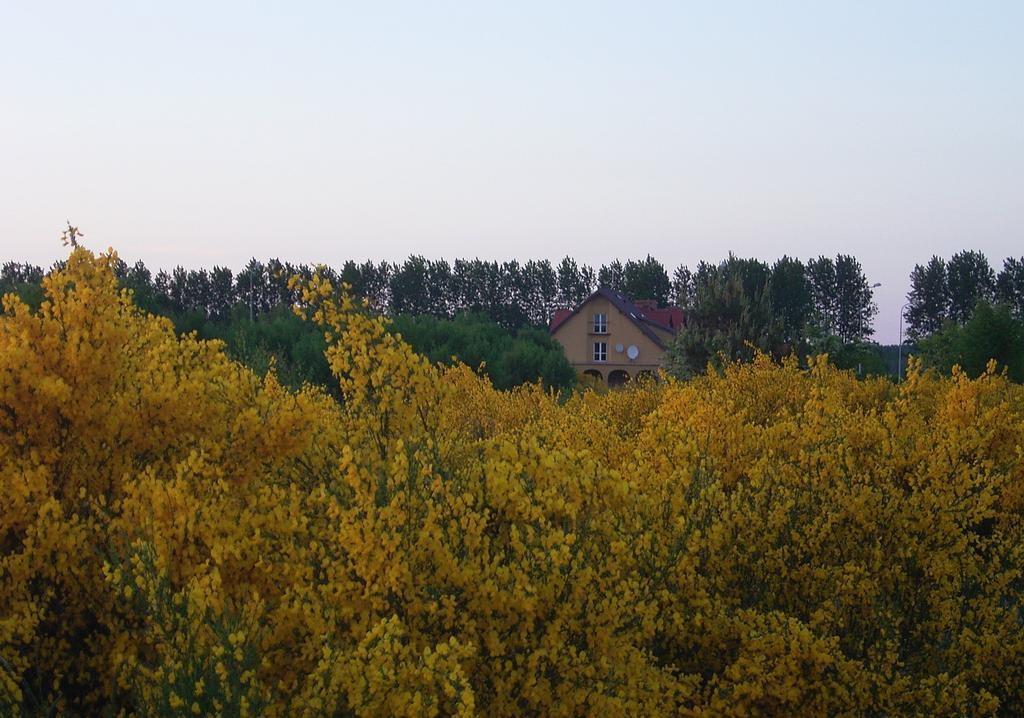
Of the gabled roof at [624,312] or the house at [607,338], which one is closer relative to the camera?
the gabled roof at [624,312]

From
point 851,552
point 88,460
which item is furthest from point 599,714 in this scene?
point 88,460

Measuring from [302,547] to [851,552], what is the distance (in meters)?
5.46

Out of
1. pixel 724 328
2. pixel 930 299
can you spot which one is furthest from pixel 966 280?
pixel 724 328

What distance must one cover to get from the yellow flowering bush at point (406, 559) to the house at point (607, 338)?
5488 cm

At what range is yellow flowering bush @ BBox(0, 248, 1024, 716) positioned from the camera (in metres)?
5.46

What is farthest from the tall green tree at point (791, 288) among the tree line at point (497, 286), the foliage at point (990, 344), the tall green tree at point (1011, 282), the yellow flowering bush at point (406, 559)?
the yellow flowering bush at point (406, 559)

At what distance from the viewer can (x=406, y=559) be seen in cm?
554

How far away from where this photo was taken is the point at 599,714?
18.3ft

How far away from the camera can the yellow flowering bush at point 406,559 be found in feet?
17.9

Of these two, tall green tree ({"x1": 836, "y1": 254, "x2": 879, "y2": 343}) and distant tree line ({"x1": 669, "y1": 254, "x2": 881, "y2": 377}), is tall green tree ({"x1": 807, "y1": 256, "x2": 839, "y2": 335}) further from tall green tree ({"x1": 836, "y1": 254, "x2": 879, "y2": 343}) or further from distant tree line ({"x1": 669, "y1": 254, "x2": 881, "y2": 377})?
distant tree line ({"x1": 669, "y1": 254, "x2": 881, "y2": 377})

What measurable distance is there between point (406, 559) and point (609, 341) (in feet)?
200

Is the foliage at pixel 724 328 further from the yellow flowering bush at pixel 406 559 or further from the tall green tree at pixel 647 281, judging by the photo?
the tall green tree at pixel 647 281

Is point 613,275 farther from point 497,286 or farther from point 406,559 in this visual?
point 406,559

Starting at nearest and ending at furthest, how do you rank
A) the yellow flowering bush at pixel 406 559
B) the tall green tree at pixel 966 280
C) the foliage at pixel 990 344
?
the yellow flowering bush at pixel 406 559 < the foliage at pixel 990 344 < the tall green tree at pixel 966 280
